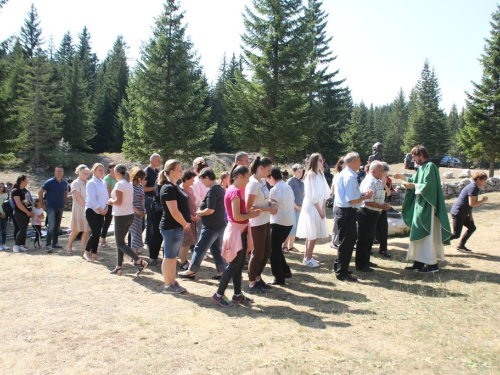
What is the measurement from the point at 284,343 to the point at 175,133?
2037 cm

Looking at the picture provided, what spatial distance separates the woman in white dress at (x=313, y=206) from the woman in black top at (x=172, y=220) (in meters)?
2.37

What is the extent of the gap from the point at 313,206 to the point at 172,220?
2784mm

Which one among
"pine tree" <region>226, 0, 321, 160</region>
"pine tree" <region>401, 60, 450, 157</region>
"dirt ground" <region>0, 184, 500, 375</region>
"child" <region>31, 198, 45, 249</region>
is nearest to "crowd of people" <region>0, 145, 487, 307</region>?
"dirt ground" <region>0, 184, 500, 375</region>

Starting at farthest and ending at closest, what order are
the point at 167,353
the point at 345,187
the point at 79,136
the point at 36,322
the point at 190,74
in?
1. the point at 79,136
2. the point at 190,74
3. the point at 345,187
4. the point at 36,322
5. the point at 167,353

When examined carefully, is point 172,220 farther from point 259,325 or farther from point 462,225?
point 462,225

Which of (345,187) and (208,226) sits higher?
(345,187)

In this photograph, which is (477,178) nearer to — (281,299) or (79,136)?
(281,299)

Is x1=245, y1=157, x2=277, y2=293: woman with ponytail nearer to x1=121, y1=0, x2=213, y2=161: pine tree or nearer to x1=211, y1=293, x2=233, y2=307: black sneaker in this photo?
x1=211, y1=293, x2=233, y2=307: black sneaker

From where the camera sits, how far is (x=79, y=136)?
3831cm

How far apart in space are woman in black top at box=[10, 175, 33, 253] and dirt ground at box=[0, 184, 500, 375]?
7.49 ft

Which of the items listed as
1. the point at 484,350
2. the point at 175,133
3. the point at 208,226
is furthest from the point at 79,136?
the point at 484,350

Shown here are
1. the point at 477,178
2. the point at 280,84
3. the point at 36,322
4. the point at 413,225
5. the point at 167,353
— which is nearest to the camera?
the point at 167,353

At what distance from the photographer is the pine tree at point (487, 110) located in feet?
81.0

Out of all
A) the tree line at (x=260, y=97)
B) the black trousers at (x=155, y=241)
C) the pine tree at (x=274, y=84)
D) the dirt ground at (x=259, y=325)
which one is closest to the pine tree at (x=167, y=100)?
the tree line at (x=260, y=97)
